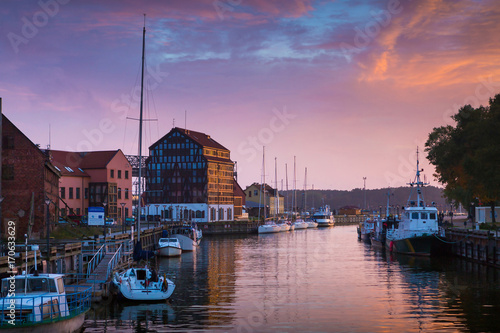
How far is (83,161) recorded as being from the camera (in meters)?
112

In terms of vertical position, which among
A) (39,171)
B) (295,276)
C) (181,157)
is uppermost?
(181,157)

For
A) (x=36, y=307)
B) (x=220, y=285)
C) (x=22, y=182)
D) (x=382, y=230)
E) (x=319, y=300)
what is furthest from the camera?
(x=382, y=230)

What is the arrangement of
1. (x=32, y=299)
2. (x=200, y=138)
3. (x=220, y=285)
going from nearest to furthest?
(x=32, y=299), (x=220, y=285), (x=200, y=138)

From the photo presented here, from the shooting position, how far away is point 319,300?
1617 inches

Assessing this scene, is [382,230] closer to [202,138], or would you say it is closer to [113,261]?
[113,261]

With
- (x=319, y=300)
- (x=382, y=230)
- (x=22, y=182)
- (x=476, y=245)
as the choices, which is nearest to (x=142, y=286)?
(x=319, y=300)

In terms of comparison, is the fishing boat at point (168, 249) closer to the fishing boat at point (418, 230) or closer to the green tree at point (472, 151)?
the fishing boat at point (418, 230)

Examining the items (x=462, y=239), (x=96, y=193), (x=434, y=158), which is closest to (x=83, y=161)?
(x=96, y=193)

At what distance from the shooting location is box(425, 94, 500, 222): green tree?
203 ft

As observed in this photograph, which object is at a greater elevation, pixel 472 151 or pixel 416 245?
pixel 472 151

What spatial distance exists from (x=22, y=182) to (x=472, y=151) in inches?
2081

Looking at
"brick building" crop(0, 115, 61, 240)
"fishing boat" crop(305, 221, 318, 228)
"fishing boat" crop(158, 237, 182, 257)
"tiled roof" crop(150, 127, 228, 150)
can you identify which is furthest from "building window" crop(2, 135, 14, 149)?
"fishing boat" crop(305, 221, 318, 228)

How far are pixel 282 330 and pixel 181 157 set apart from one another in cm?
12726

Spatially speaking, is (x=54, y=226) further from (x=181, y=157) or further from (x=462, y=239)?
(x=181, y=157)
